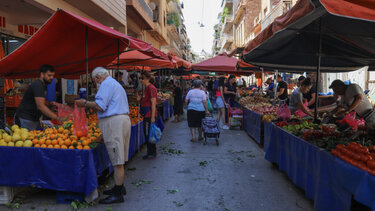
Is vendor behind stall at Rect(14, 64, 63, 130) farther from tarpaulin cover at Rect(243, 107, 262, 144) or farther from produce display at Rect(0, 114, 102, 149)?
tarpaulin cover at Rect(243, 107, 262, 144)

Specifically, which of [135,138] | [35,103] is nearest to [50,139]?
[35,103]

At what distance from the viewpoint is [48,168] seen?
14.2 feet

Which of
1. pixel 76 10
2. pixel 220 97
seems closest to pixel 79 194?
pixel 220 97

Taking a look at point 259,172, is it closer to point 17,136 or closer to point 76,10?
point 17,136

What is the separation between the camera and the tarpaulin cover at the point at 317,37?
3031mm

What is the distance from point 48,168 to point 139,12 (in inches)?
579

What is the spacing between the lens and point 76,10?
11.5m

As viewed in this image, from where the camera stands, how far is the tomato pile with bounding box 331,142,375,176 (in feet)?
9.95

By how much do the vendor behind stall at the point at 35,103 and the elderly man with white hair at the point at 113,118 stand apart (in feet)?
3.75

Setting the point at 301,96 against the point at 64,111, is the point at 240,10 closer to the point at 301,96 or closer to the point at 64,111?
the point at 301,96

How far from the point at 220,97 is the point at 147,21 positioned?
10.5 metres

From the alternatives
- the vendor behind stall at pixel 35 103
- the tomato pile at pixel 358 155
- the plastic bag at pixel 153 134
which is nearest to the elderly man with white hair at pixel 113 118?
the vendor behind stall at pixel 35 103

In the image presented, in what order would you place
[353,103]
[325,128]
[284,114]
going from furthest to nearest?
1. [284,114]
2. [353,103]
3. [325,128]

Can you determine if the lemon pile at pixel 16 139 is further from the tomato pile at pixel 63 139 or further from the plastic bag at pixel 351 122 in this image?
the plastic bag at pixel 351 122
